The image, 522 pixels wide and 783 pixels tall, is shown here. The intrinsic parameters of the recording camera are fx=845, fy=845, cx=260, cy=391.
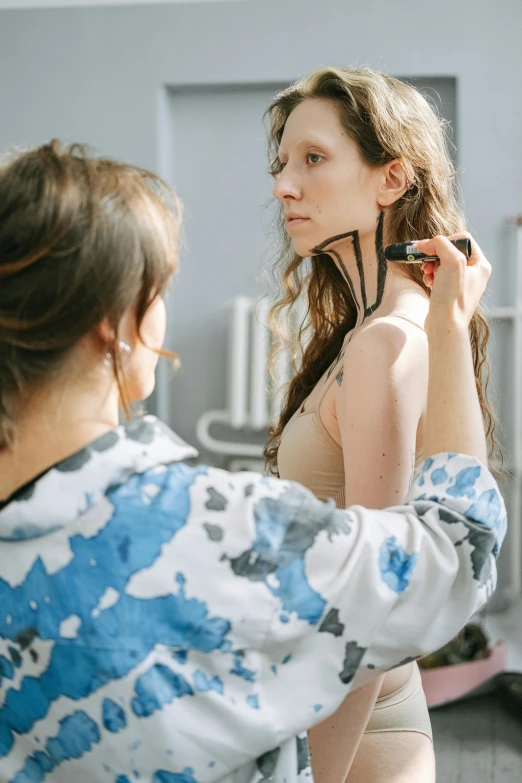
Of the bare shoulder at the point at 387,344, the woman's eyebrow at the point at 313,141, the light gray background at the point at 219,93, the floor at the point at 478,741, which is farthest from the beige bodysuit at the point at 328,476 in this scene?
the light gray background at the point at 219,93

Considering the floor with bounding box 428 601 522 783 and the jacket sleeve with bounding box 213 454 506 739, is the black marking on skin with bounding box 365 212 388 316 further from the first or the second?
the floor with bounding box 428 601 522 783

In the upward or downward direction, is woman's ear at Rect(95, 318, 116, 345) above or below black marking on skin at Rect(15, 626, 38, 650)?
above

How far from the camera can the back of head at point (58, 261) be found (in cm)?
67

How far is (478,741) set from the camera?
2395 mm

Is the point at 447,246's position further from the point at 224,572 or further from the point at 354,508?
the point at 224,572

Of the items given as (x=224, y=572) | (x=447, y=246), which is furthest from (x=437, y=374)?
(x=224, y=572)

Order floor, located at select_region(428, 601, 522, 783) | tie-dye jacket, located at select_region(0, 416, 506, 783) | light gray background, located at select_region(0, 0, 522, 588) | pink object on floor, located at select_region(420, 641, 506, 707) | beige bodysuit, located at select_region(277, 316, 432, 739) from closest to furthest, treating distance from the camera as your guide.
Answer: tie-dye jacket, located at select_region(0, 416, 506, 783)
beige bodysuit, located at select_region(277, 316, 432, 739)
floor, located at select_region(428, 601, 522, 783)
pink object on floor, located at select_region(420, 641, 506, 707)
light gray background, located at select_region(0, 0, 522, 588)

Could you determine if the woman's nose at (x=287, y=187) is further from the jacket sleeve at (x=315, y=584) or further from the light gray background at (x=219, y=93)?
the light gray background at (x=219, y=93)

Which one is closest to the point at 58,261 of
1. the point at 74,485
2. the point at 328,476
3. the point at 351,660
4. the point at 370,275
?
the point at 74,485

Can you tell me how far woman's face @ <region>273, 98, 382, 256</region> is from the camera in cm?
124

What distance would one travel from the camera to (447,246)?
91 cm

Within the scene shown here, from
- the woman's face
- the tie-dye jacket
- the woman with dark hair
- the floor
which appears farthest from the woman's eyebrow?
the floor

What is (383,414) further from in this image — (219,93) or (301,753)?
(219,93)

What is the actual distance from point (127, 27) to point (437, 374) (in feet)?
8.93
